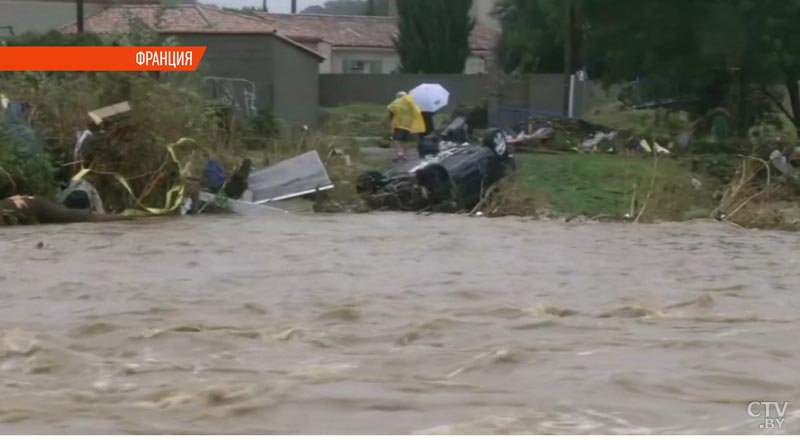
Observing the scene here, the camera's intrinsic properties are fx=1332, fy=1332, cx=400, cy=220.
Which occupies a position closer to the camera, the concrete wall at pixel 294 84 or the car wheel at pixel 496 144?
the car wheel at pixel 496 144

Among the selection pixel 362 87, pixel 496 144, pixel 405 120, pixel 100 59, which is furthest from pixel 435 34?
pixel 100 59

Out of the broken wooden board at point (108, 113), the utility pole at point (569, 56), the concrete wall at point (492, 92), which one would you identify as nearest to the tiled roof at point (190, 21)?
the concrete wall at point (492, 92)

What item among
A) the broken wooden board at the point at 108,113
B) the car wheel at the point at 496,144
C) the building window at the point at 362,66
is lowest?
the car wheel at the point at 496,144

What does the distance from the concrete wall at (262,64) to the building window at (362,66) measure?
2383 centimetres

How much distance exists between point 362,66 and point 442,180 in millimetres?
38382

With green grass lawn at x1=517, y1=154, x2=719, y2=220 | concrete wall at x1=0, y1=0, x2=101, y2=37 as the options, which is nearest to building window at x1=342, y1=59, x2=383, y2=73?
concrete wall at x1=0, y1=0, x2=101, y2=37

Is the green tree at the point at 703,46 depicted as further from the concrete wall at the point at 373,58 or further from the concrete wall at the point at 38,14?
the concrete wall at the point at 373,58

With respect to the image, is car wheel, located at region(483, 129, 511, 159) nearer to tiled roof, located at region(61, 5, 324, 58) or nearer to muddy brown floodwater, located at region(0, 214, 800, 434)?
muddy brown floodwater, located at region(0, 214, 800, 434)

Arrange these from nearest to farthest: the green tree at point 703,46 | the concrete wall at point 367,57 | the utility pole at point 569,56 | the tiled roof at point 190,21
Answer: the green tree at point 703,46
the tiled roof at point 190,21
the utility pole at point 569,56
the concrete wall at point 367,57

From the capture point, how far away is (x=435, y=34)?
5125 centimetres

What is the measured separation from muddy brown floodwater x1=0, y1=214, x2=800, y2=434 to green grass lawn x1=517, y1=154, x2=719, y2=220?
2.91 metres

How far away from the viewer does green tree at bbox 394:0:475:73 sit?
50.8m

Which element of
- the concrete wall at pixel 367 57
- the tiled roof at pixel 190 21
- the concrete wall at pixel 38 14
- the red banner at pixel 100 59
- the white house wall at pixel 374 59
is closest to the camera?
the red banner at pixel 100 59

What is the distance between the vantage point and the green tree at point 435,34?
167 ft
